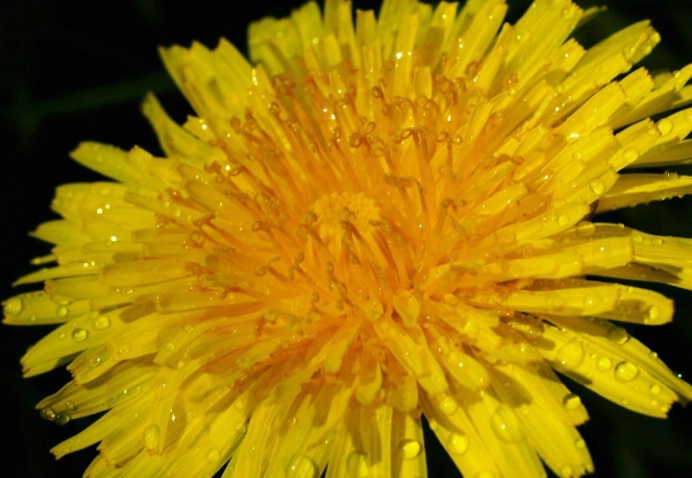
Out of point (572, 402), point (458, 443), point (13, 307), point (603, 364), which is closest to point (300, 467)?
point (458, 443)

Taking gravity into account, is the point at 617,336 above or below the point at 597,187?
below

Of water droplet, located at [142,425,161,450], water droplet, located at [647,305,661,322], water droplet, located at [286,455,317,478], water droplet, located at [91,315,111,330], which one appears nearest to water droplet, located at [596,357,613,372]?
water droplet, located at [647,305,661,322]

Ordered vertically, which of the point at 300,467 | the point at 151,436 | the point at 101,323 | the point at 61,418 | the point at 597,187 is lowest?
the point at 300,467

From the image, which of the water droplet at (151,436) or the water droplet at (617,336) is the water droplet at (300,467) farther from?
the water droplet at (617,336)

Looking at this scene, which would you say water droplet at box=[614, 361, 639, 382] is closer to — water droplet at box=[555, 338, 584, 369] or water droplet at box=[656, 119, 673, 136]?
water droplet at box=[555, 338, 584, 369]

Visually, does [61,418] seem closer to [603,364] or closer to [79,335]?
[79,335]

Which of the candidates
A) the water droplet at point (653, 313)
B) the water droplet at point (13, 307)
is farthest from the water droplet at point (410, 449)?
the water droplet at point (13, 307)

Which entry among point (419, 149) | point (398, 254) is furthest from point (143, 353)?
point (419, 149)
